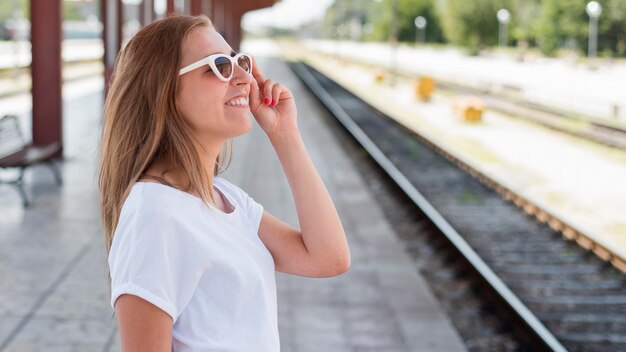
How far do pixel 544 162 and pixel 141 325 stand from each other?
46.8 feet

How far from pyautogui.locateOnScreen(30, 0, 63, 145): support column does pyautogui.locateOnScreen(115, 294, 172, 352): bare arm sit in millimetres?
10878

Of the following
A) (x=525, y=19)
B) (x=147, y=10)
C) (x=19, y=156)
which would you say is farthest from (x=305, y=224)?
(x=525, y=19)

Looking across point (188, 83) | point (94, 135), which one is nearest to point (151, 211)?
point (188, 83)

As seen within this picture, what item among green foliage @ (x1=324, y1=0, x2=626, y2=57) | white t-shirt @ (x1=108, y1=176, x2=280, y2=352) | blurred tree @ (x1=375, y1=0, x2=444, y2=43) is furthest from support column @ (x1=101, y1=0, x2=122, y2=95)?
blurred tree @ (x1=375, y1=0, x2=444, y2=43)

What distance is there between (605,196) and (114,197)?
438 inches

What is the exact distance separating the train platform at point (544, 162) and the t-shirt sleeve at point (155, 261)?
7.18 meters

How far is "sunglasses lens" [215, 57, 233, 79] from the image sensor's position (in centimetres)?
180

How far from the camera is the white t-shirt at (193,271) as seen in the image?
62.1 inches

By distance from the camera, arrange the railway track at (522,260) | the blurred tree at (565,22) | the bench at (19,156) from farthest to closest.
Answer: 1. the blurred tree at (565,22)
2. the bench at (19,156)
3. the railway track at (522,260)

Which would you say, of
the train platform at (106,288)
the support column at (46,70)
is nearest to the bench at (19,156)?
the train platform at (106,288)

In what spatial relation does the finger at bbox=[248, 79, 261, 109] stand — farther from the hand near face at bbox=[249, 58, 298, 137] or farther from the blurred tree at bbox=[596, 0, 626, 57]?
the blurred tree at bbox=[596, 0, 626, 57]

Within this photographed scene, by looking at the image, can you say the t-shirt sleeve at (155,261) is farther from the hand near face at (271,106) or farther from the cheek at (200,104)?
the hand near face at (271,106)

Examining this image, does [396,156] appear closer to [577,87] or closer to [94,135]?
[94,135]

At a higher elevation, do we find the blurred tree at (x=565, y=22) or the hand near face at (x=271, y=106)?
the blurred tree at (x=565, y=22)
